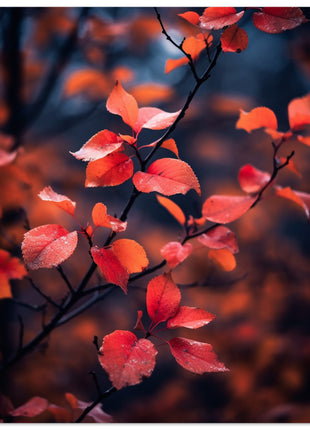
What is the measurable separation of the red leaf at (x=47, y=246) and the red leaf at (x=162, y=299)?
130mm

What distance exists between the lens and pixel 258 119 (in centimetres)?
55

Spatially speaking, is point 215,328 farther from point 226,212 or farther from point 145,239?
point 226,212

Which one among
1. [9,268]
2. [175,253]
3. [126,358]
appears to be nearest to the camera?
[126,358]

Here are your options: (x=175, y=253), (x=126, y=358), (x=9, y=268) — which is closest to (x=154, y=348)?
(x=126, y=358)

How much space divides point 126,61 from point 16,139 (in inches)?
30.6

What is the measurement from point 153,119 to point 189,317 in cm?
29

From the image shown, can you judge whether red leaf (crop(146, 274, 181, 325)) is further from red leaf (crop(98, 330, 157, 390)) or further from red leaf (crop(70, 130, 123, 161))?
red leaf (crop(70, 130, 123, 161))

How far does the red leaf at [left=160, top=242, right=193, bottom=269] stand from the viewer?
52 cm

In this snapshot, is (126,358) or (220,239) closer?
(126,358)

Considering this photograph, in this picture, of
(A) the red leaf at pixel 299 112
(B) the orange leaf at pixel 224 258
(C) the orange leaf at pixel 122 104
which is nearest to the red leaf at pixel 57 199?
(C) the orange leaf at pixel 122 104

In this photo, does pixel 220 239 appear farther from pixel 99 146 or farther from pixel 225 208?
pixel 99 146

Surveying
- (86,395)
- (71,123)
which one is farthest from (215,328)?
(71,123)

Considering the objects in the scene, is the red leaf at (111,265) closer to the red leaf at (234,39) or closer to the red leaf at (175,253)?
the red leaf at (175,253)

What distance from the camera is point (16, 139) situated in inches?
42.4
